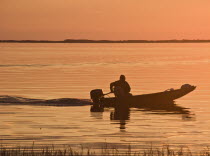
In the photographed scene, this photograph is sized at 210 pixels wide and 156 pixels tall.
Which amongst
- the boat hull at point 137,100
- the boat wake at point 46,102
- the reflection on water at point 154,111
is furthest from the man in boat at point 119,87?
the boat wake at point 46,102

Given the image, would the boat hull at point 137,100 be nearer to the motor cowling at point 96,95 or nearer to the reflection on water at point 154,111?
the reflection on water at point 154,111

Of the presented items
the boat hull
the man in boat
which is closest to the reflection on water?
the boat hull

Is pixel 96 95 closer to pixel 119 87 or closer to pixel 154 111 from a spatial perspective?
pixel 119 87

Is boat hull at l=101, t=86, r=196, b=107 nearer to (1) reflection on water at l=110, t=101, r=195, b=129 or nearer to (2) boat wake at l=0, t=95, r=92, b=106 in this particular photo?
(1) reflection on water at l=110, t=101, r=195, b=129

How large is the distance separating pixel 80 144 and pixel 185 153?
3.79 m

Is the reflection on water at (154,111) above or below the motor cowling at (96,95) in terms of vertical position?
below

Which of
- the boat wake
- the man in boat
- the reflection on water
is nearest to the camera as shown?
the reflection on water

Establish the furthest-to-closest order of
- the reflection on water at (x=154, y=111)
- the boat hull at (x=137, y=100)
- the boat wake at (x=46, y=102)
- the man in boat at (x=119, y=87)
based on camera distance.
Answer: the boat wake at (x=46, y=102), the boat hull at (x=137, y=100), the man in boat at (x=119, y=87), the reflection on water at (x=154, y=111)

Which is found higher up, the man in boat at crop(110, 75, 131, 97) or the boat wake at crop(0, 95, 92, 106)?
the man in boat at crop(110, 75, 131, 97)

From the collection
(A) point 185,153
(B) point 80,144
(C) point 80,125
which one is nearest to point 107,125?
(C) point 80,125

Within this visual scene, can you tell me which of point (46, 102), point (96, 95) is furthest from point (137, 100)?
point (46, 102)

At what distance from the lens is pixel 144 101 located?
3444 cm

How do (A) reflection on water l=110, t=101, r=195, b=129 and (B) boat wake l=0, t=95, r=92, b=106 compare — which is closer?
(A) reflection on water l=110, t=101, r=195, b=129

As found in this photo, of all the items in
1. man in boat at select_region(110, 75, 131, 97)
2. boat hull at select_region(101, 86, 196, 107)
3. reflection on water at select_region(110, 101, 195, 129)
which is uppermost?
man in boat at select_region(110, 75, 131, 97)
